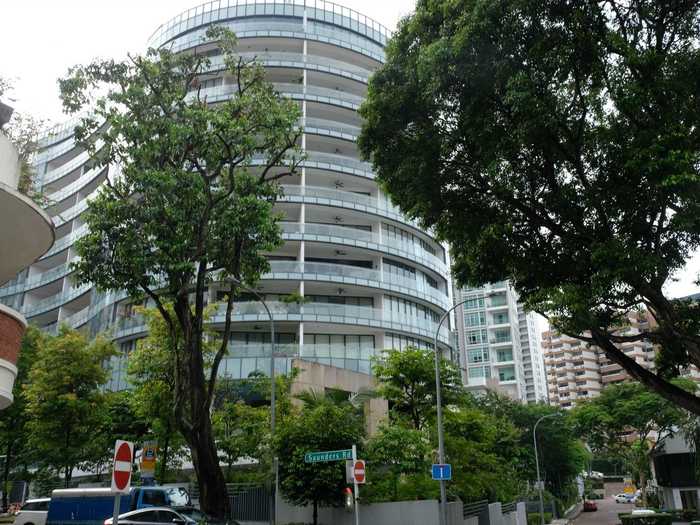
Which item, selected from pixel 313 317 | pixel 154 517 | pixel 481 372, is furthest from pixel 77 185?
pixel 481 372

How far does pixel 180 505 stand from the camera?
19250mm

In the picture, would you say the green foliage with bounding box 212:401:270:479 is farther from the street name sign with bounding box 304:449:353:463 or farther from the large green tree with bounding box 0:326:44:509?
the large green tree with bounding box 0:326:44:509

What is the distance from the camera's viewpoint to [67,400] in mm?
26812

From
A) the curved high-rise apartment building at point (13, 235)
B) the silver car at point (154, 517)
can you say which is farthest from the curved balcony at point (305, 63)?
the curved high-rise apartment building at point (13, 235)

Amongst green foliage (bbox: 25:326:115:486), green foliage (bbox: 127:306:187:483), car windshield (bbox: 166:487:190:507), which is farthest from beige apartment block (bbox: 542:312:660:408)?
car windshield (bbox: 166:487:190:507)

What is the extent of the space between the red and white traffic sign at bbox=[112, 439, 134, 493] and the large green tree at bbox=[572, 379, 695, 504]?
139ft

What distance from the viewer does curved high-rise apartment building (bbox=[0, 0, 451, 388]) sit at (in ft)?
131

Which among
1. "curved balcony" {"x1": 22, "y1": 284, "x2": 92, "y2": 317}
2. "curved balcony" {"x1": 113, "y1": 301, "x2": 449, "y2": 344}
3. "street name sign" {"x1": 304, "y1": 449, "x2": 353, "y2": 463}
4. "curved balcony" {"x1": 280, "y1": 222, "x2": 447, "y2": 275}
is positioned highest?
"curved balcony" {"x1": 280, "y1": 222, "x2": 447, "y2": 275}

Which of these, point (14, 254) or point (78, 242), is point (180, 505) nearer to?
point (78, 242)

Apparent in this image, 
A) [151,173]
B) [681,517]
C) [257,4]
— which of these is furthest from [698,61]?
[257,4]

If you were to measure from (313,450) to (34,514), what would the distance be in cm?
1222

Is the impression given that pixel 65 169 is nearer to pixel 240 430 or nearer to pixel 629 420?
pixel 240 430

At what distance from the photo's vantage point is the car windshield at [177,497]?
62.9 feet

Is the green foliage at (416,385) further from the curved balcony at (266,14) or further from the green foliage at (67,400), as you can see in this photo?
the curved balcony at (266,14)
